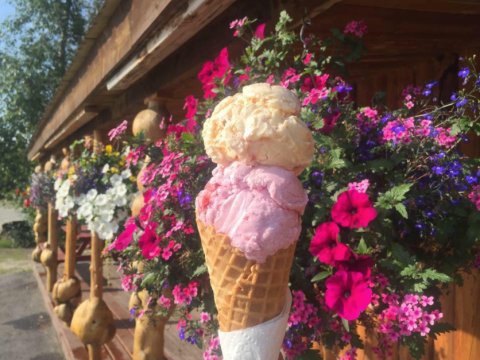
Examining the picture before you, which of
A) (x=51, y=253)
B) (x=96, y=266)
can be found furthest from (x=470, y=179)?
(x=51, y=253)

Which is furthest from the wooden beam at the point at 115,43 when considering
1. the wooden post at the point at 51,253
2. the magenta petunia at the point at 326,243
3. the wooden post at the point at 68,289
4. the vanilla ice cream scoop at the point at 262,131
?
the wooden post at the point at 51,253

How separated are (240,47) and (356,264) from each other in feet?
4.18

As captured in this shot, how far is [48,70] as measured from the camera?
1909 cm

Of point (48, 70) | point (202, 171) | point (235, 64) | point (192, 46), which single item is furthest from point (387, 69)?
point (48, 70)

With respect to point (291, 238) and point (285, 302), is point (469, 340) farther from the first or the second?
point (291, 238)

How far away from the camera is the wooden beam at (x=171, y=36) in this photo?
172cm

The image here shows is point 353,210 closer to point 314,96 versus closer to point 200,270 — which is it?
point 314,96

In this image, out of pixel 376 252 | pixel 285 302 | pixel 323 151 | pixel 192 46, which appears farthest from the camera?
pixel 192 46

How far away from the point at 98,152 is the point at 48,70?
17.6m

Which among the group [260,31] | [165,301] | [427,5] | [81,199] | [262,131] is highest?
[427,5]

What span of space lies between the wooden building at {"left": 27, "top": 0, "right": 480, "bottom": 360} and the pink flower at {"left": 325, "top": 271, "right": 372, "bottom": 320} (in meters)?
0.87

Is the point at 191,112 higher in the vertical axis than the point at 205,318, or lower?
higher

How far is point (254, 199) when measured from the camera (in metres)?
1.02

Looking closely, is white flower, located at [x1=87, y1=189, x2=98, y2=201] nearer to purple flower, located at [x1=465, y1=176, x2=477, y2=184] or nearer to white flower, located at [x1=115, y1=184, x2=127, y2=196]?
white flower, located at [x1=115, y1=184, x2=127, y2=196]
